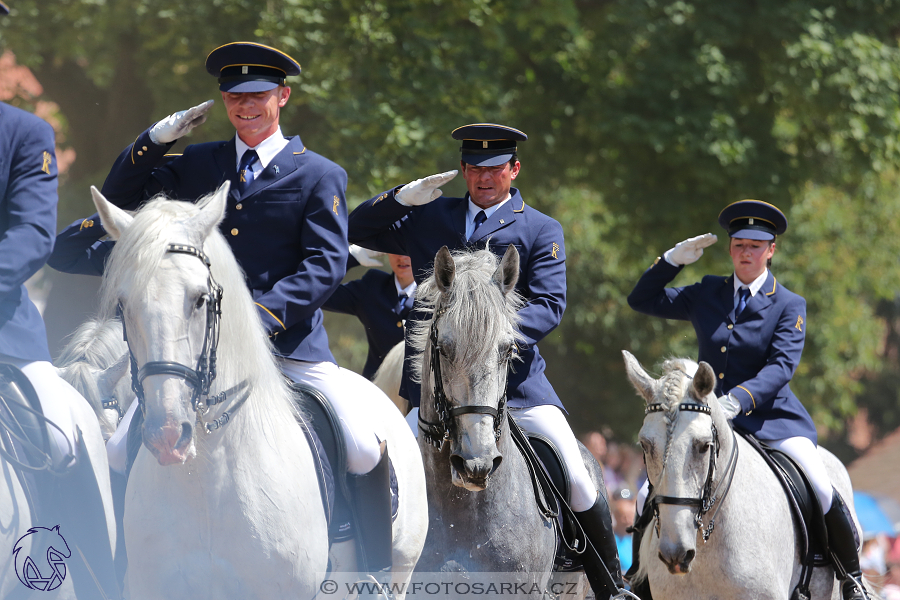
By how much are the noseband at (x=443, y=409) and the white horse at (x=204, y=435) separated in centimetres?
74

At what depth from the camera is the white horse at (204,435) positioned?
10.7 ft

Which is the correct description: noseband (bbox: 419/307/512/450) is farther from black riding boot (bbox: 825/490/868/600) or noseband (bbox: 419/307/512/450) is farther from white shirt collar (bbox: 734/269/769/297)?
black riding boot (bbox: 825/490/868/600)

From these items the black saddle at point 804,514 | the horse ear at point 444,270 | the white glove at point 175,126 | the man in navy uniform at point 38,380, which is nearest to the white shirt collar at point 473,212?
the horse ear at point 444,270

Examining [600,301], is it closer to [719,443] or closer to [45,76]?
[45,76]

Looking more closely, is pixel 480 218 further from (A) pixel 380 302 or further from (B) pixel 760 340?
(B) pixel 760 340

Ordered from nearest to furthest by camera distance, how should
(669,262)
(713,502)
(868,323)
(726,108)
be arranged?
(713,502) < (669,262) < (726,108) < (868,323)

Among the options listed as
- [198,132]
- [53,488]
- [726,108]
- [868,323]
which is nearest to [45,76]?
[198,132]

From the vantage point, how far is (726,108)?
12.3 metres

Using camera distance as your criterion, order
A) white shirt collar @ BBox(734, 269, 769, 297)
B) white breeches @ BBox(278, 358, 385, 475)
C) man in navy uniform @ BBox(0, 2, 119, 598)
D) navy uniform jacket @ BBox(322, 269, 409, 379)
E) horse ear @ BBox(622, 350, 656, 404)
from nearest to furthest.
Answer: man in navy uniform @ BBox(0, 2, 119, 598)
white breeches @ BBox(278, 358, 385, 475)
horse ear @ BBox(622, 350, 656, 404)
white shirt collar @ BBox(734, 269, 769, 297)
navy uniform jacket @ BBox(322, 269, 409, 379)

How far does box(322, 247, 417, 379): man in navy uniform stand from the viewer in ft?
24.3

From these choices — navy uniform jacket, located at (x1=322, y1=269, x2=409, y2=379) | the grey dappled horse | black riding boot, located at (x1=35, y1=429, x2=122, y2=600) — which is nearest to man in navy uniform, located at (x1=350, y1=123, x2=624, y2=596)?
the grey dappled horse

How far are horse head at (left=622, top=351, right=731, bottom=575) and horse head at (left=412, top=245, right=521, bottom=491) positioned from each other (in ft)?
5.00

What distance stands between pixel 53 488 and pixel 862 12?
38.6 ft

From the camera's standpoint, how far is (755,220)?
7.11 metres
